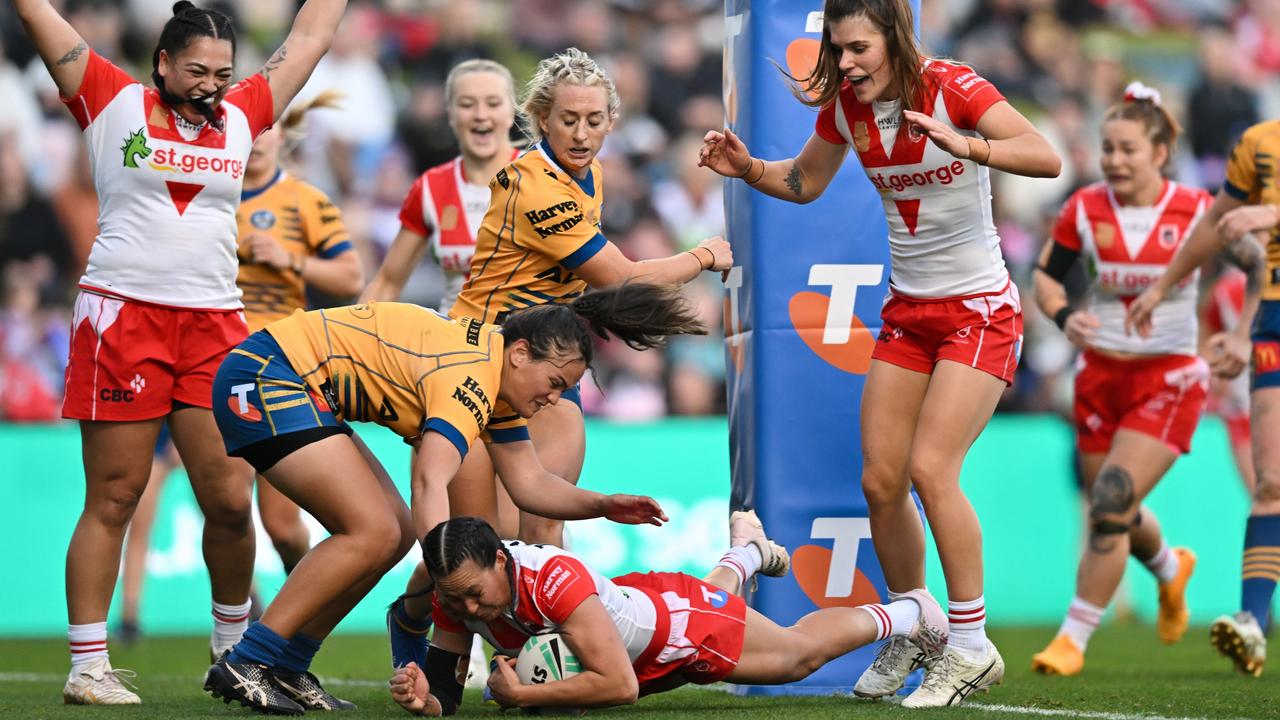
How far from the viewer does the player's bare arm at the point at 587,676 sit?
457 cm

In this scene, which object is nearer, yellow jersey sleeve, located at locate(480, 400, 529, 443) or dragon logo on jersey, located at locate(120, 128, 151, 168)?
yellow jersey sleeve, located at locate(480, 400, 529, 443)

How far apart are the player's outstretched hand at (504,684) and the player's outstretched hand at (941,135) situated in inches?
79.0

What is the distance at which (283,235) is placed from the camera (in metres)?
7.53

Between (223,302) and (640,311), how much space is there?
64.5 inches

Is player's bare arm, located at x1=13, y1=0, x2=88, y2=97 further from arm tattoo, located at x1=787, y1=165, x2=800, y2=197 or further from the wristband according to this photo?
the wristband

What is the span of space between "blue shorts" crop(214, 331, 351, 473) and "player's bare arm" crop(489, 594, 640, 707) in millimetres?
944

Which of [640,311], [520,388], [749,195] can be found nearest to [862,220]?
[749,195]

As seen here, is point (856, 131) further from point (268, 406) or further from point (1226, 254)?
point (1226, 254)

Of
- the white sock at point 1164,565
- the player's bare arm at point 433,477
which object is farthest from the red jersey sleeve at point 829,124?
the white sock at point 1164,565

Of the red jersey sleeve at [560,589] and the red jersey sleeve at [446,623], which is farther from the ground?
the red jersey sleeve at [560,589]

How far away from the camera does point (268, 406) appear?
16.0 ft

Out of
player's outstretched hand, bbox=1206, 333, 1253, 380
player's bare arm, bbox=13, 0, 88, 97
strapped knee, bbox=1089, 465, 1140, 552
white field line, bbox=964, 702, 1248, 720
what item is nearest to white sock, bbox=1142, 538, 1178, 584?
strapped knee, bbox=1089, 465, 1140, 552

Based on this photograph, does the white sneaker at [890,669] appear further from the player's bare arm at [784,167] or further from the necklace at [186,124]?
the necklace at [186,124]

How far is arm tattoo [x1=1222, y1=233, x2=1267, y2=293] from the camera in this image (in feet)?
22.2
